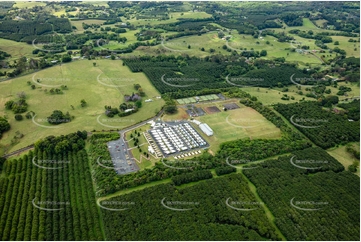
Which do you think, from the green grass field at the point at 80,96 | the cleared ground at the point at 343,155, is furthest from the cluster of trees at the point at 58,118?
the cleared ground at the point at 343,155

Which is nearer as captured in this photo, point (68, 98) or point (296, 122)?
point (296, 122)

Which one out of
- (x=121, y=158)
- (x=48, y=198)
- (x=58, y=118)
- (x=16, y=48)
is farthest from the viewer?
(x=16, y=48)

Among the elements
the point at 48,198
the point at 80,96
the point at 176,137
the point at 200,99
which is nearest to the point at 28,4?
the point at 80,96

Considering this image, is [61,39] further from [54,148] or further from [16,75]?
[54,148]

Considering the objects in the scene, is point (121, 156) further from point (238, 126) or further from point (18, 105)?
point (18, 105)

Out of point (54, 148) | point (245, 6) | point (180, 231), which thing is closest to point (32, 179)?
point (54, 148)

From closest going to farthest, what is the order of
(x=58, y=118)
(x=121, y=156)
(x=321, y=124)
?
(x=121, y=156) → (x=58, y=118) → (x=321, y=124)
